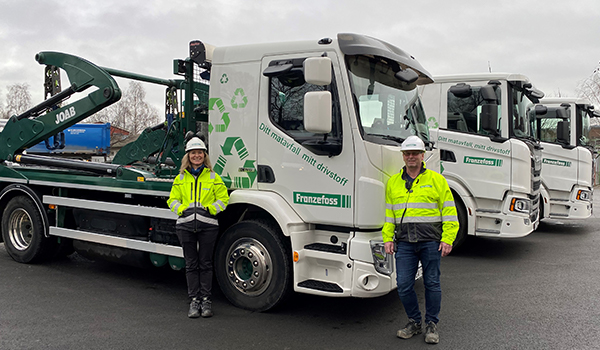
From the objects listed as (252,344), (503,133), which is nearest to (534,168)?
(503,133)

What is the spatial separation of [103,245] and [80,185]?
0.82 metres

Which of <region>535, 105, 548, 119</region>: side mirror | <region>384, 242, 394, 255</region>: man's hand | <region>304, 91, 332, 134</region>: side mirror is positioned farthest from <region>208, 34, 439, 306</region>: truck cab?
<region>535, 105, 548, 119</region>: side mirror

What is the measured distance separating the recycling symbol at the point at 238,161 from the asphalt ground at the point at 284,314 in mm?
1307

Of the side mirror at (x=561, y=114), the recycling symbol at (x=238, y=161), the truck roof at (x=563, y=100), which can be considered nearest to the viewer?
the recycling symbol at (x=238, y=161)

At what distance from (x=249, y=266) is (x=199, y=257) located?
523 millimetres

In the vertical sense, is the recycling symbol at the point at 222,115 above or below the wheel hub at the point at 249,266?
above

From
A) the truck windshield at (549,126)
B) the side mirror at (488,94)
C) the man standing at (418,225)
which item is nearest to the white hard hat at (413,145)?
the man standing at (418,225)

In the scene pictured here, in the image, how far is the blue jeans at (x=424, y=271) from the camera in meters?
4.23

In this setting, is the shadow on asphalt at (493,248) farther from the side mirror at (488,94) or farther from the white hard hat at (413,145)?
the white hard hat at (413,145)

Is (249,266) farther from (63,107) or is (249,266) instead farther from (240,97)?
(63,107)

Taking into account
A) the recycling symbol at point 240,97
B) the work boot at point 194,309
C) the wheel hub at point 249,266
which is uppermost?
the recycling symbol at point 240,97

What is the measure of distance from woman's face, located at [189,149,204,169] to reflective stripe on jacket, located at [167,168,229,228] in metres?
0.09

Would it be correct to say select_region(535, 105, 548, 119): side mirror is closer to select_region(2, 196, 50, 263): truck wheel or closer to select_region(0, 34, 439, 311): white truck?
select_region(0, 34, 439, 311): white truck

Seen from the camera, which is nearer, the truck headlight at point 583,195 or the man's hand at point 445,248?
the man's hand at point 445,248
